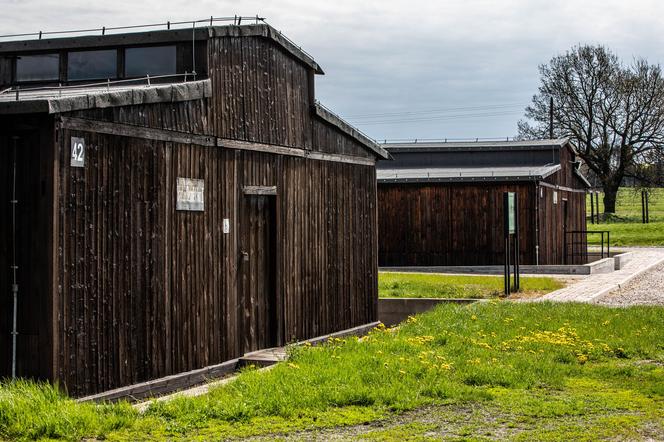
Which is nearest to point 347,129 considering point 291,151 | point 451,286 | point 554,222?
point 291,151

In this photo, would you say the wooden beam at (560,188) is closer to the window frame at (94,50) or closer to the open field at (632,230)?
the open field at (632,230)

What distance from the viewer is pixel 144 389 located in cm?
1134

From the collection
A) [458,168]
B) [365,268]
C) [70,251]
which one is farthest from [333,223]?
[458,168]

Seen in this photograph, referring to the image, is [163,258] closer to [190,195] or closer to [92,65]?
[190,195]

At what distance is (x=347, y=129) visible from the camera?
17.1 metres

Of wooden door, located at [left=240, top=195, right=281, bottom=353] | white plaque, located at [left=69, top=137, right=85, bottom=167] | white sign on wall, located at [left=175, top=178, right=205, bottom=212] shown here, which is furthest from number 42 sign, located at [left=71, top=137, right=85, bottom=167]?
wooden door, located at [left=240, top=195, right=281, bottom=353]

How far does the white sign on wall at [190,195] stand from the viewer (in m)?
12.3

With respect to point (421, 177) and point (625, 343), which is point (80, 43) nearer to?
point (625, 343)

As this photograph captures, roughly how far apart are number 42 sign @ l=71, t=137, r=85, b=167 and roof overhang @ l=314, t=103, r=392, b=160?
246 inches

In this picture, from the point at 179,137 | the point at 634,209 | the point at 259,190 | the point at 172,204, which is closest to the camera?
the point at 172,204

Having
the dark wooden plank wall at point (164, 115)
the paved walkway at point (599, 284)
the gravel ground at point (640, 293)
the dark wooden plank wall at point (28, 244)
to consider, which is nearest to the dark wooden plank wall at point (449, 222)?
the paved walkway at point (599, 284)

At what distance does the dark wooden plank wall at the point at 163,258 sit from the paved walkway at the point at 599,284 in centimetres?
738

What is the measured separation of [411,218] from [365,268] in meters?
15.4

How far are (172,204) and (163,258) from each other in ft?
2.27
